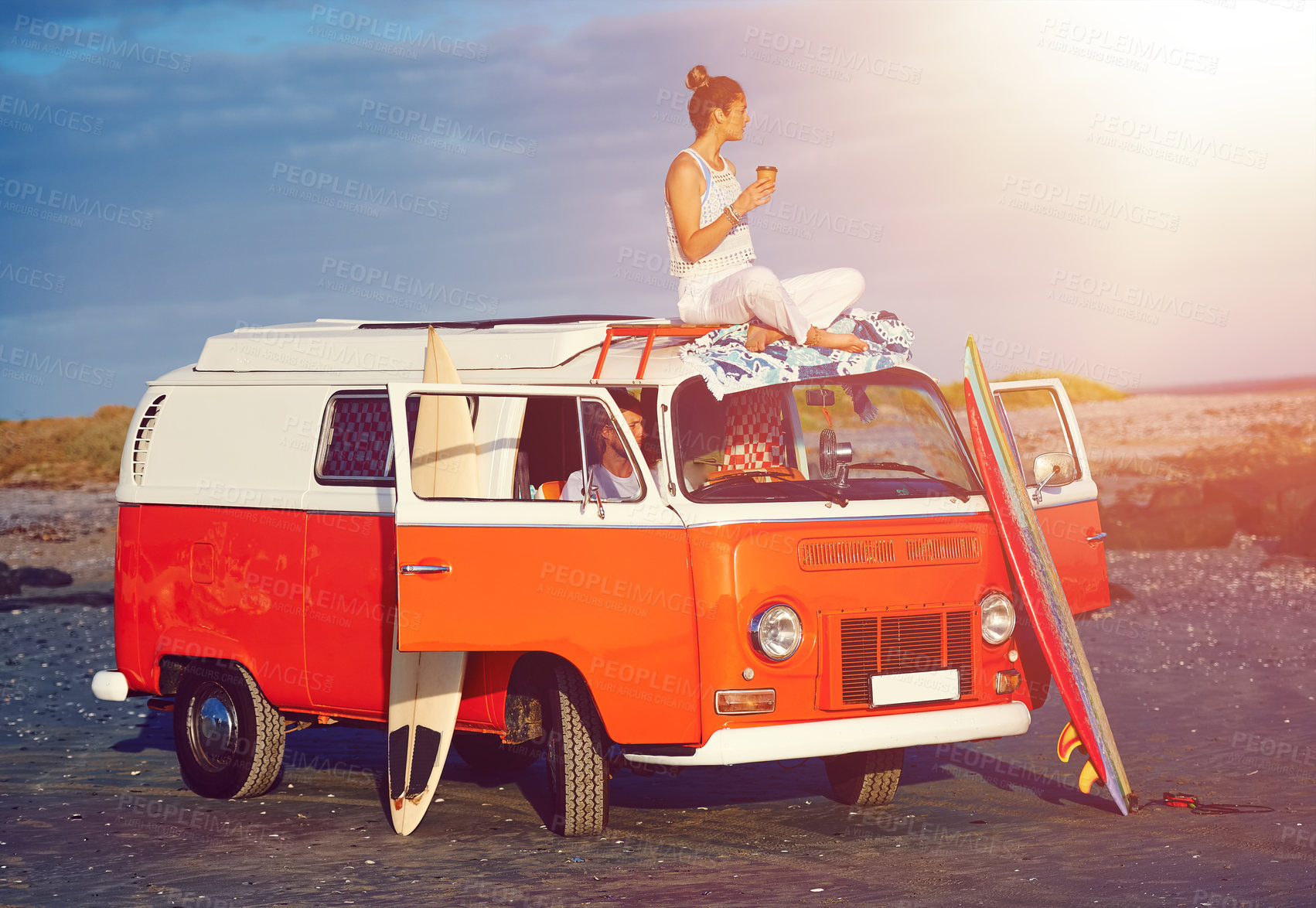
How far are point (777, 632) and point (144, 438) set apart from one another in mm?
4840

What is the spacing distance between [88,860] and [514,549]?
2.76m

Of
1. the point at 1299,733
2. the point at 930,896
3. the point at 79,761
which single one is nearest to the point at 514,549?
the point at 930,896

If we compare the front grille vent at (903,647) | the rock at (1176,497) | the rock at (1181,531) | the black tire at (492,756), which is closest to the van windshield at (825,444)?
the front grille vent at (903,647)

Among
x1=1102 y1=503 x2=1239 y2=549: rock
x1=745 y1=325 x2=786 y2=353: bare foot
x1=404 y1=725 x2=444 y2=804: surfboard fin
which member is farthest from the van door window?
x1=1102 y1=503 x2=1239 y2=549: rock

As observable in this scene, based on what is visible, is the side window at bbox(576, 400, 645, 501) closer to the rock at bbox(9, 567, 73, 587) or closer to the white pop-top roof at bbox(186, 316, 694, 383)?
the white pop-top roof at bbox(186, 316, 694, 383)

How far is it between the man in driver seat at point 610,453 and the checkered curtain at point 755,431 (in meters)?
0.71

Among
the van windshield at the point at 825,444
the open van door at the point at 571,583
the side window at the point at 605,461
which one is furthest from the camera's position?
the van windshield at the point at 825,444

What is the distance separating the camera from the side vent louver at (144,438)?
33.5 feet

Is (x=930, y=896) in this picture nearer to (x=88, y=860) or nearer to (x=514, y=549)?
(x=514, y=549)

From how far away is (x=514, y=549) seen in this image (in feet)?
24.6

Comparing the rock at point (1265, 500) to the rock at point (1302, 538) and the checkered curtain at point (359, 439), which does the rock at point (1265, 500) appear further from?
the checkered curtain at point (359, 439)

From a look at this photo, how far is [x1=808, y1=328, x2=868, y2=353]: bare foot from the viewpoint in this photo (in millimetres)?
8055

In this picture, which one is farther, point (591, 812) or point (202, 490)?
point (202, 490)

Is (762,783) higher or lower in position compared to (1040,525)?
lower
